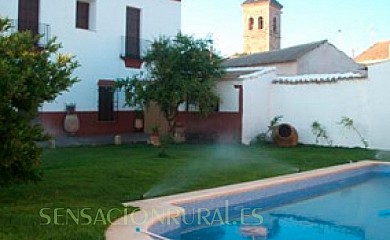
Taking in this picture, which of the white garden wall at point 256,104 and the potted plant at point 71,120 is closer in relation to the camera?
the potted plant at point 71,120

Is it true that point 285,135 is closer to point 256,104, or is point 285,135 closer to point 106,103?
point 256,104

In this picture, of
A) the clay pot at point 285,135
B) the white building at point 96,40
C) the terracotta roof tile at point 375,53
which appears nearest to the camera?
the clay pot at point 285,135

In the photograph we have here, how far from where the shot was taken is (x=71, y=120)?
56.1ft

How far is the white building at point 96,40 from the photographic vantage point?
16.6 meters

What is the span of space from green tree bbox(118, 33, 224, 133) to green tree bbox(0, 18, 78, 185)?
934cm

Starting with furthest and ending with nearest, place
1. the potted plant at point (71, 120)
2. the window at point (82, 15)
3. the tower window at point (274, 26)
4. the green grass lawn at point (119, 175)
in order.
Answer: the tower window at point (274, 26) → the window at point (82, 15) → the potted plant at point (71, 120) → the green grass lawn at point (119, 175)

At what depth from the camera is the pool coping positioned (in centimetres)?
543

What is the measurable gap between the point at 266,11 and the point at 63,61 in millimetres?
47177

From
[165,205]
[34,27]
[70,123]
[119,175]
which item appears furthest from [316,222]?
[34,27]

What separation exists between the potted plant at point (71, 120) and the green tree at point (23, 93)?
10.8m

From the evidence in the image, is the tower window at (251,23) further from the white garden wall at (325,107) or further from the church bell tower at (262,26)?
the white garden wall at (325,107)

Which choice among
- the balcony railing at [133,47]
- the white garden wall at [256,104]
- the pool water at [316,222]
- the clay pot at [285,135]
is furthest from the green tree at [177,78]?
the pool water at [316,222]

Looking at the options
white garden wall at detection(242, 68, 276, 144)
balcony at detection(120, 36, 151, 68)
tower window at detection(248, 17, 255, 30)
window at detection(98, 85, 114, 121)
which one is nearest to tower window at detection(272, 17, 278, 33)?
tower window at detection(248, 17, 255, 30)

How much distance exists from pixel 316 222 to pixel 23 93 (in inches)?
191
